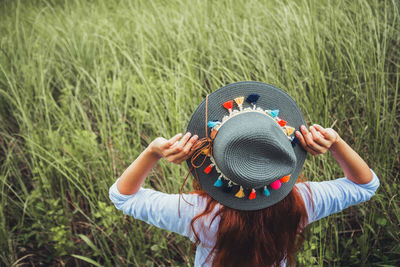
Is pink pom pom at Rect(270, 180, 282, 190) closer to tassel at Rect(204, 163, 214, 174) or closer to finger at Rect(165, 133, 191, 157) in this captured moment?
tassel at Rect(204, 163, 214, 174)

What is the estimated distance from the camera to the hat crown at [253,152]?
27.1 inches

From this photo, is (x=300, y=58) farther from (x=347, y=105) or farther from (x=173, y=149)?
(x=173, y=149)

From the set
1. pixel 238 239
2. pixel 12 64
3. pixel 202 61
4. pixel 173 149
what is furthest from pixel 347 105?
pixel 12 64

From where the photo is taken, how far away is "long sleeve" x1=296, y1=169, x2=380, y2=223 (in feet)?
2.98

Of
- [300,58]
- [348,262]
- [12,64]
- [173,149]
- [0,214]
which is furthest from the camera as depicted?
[12,64]

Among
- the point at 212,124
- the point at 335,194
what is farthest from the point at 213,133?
the point at 335,194

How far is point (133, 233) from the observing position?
1.50 m

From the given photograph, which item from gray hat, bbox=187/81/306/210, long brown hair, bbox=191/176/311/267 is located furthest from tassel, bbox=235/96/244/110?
long brown hair, bbox=191/176/311/267

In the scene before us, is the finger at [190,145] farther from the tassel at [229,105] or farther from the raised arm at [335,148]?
the raised arm at [335,148]

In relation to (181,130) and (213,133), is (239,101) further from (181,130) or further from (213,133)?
(181,130)

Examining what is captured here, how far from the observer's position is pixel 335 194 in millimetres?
910

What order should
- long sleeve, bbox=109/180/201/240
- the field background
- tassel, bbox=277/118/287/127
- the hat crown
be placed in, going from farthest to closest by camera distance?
the field background < long sleeve, bbox=109/180/201/240 < tassel, bbox=277/118/287/127 < the hat crown

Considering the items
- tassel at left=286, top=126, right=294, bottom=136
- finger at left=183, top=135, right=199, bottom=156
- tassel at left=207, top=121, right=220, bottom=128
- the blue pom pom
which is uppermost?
the blue pom pom

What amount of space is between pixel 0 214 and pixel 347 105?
2.20 metres
